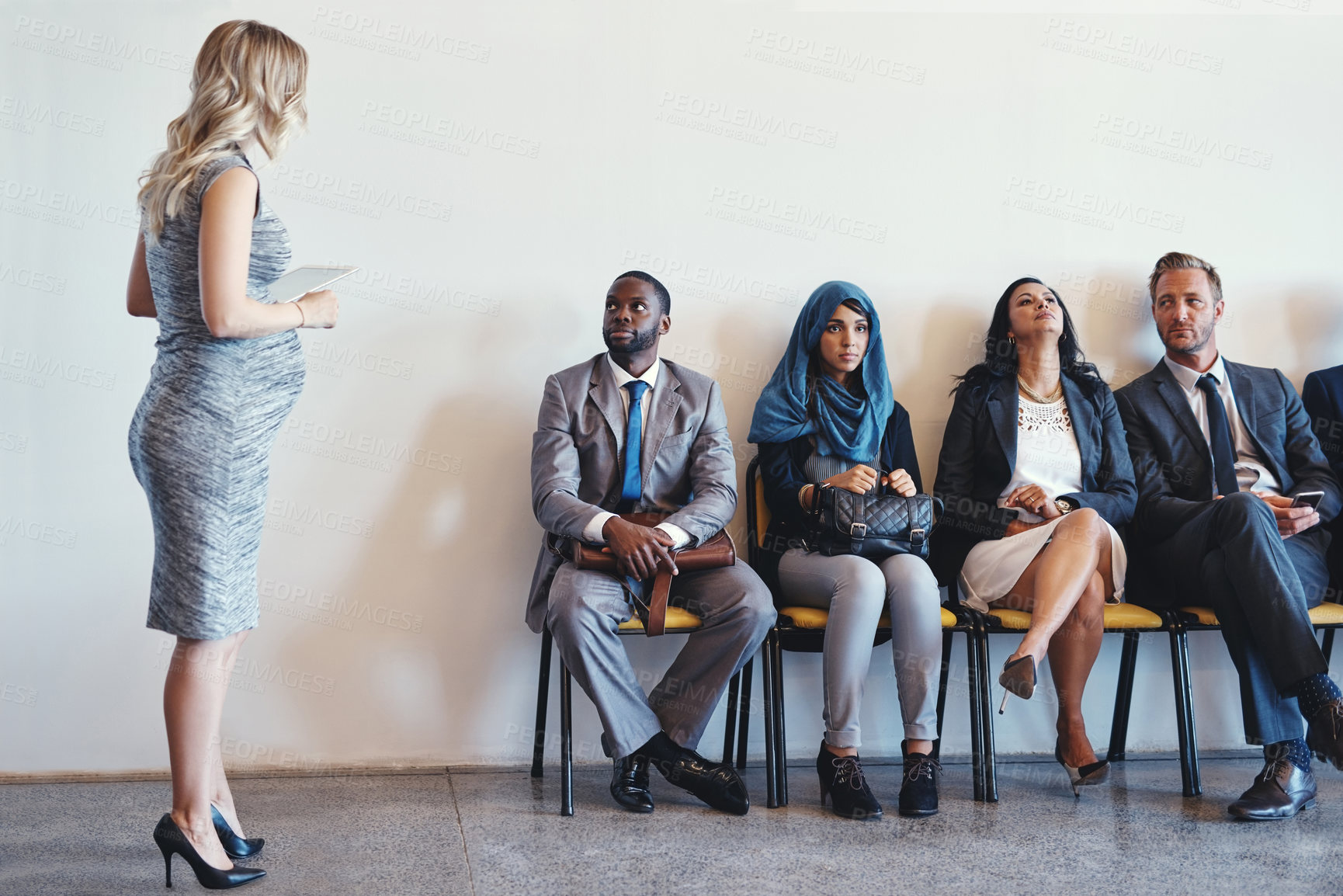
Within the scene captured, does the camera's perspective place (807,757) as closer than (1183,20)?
Yes

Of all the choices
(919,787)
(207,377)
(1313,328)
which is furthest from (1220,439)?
(207,377)

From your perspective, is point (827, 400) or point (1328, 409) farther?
point (1328, 409)

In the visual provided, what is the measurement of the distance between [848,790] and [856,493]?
0.80 metres

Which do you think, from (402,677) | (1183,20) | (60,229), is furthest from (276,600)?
(1183,20)

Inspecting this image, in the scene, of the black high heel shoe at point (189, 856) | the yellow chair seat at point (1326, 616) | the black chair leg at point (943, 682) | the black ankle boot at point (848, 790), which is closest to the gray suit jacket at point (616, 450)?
the black ankle boot at point (848, 790)

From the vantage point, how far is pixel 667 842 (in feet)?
8.51

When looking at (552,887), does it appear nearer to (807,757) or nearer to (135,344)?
(807,757)

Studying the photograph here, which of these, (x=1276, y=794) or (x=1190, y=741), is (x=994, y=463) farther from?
(x=1276, y=794)

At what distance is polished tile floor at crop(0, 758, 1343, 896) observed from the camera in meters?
2.33

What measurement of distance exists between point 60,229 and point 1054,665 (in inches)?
122

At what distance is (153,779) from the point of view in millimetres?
3109

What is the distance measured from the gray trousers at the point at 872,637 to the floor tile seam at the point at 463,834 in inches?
38.4

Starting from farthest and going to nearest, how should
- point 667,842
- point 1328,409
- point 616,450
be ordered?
point 1328,409 → point 616,450 → point 667,842

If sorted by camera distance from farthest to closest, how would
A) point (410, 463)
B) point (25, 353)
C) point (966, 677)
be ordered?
point (966, 677)
point (410, 463)
point (25, 353)
